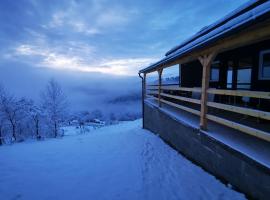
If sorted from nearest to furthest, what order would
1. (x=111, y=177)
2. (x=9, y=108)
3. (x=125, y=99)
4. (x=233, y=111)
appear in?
(x=233, y=111) → (x=111, y=177) → (x=9, y=108) → (x=125, y=99)

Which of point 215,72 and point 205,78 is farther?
point 215,72

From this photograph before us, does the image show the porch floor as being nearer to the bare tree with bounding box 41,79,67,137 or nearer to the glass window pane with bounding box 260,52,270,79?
the glass window pane with bounding box 260,52,270,79

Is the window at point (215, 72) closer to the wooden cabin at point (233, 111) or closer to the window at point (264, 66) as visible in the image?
the wooden cabin at point (233, 111)

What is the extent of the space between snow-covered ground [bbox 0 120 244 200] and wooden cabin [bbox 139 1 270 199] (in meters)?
0.43

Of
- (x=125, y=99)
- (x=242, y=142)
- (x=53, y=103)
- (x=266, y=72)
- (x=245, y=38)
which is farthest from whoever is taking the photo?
(x=125, y=99)

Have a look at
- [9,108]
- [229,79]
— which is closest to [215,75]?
[229,79]

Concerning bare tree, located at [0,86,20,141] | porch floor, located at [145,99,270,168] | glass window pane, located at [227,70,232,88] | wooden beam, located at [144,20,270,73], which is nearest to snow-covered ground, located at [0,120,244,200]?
porch floor, located at [145,99,270,168]

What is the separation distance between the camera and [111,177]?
213 inches

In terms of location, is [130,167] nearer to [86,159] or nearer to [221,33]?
[86,159]

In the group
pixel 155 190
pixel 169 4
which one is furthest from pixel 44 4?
pixel 155 190

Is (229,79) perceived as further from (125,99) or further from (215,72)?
(125,99)

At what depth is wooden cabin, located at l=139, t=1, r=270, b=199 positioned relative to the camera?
3.27 m

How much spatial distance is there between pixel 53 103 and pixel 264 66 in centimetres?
2531

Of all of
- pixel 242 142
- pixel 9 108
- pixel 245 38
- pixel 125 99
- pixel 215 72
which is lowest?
pixel 125 99
